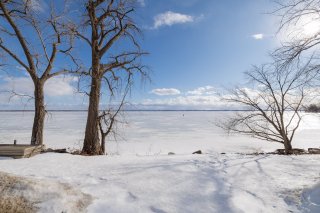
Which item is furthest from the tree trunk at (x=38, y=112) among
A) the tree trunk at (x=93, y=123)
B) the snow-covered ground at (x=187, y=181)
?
the snow-covered ground at (x=187, y=181)

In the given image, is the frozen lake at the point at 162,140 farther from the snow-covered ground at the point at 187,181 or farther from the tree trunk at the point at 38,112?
the snow-covered ground at the point at 187,181

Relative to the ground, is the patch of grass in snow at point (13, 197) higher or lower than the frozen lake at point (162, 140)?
higher

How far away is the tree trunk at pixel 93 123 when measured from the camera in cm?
907

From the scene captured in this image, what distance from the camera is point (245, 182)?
4.80 metres

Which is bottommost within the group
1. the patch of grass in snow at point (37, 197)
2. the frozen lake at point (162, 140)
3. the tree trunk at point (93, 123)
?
the frozen lake at point (162, 140)

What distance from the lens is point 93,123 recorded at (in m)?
9.15

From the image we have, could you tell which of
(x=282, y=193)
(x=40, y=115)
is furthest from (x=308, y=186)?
(x=40, y=115)

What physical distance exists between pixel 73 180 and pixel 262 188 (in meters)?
3.61

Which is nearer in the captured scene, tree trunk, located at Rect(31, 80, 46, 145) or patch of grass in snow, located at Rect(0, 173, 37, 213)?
patch of grass in snow, located at Rect(0, 173, 37, 213)

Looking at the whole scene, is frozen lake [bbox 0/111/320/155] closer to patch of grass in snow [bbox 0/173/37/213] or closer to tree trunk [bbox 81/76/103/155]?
tree trunk [bbox 81/76/103/155]

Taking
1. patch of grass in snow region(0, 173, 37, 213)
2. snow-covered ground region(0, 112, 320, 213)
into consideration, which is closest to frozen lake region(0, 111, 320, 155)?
snow-covered ground region(0, 112, 320, 213)

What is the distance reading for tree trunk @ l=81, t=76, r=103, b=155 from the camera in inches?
357

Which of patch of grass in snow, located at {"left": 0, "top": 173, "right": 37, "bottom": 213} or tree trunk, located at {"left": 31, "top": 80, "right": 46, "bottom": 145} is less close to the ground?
tree trunk, located at {"left": 31, "top": 80, "right": 46, "bottom": 145}

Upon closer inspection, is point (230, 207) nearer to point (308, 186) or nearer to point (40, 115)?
point (308, 186)
